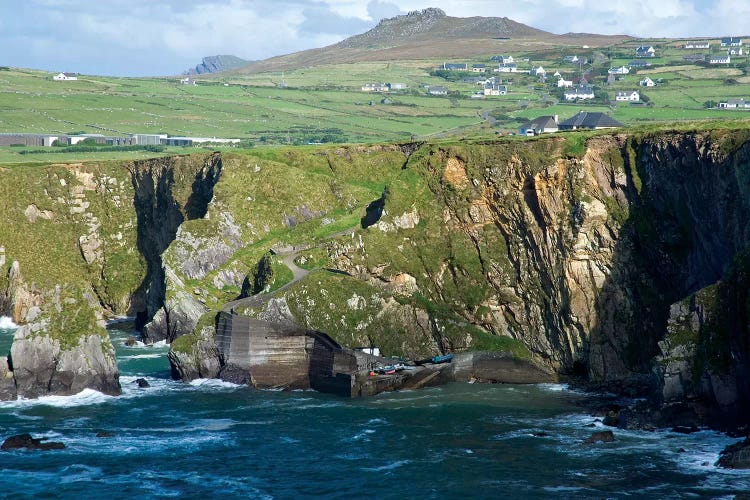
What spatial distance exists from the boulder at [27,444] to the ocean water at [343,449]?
1.06 metres

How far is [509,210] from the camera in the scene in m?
124

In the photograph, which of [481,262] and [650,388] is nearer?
[650,388]

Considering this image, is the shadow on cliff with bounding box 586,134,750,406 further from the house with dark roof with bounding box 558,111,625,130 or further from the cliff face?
→ the cliff face

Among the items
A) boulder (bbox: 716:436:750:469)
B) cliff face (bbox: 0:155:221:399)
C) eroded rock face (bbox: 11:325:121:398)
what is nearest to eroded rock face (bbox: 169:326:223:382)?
eroded rock face (bbox: 11:325:121:398)

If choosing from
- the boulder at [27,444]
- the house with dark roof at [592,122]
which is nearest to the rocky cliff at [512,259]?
the boulder at [27,444]

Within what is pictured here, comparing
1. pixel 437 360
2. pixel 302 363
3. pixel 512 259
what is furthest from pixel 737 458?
pixel 512 259

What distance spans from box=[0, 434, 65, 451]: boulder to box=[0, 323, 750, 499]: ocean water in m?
1.06

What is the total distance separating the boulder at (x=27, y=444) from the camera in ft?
287

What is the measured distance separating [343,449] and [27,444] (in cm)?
2474

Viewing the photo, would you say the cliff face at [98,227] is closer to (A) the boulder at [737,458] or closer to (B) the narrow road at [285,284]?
(B) the narrow road at [285,284]

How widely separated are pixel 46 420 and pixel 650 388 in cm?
5387

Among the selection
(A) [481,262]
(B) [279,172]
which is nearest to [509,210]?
(A) [481,262]

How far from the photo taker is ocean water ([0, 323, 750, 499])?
77312 mm

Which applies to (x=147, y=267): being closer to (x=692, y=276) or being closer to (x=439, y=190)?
(x=439, y=190)
